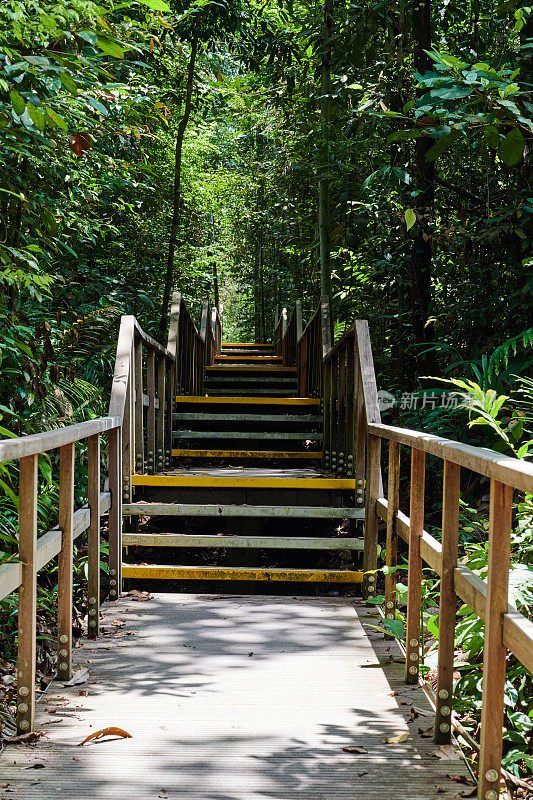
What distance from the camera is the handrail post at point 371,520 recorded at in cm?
411

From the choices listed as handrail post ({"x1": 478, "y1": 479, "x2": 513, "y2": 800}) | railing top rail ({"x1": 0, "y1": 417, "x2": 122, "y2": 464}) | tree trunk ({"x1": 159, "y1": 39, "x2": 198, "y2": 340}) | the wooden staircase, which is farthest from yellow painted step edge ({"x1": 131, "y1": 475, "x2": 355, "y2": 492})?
tree trunk ({"x1": 159, "y1": 39, "x2": 198, "y2": 340})

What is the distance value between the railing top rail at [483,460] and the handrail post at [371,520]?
120cm

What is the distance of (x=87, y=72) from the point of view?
2930 millimetres

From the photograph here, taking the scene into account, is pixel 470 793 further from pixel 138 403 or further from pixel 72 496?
pixel 138 403

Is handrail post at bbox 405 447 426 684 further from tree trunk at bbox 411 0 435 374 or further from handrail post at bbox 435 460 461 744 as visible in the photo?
tree trunk at bbox 411 0 435 374

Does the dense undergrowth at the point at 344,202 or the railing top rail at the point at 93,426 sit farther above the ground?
the dense undergrowth at the point at 344,202

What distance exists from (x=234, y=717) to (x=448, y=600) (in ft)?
2.80

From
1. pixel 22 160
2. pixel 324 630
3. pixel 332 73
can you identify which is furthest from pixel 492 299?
pixel 22 160

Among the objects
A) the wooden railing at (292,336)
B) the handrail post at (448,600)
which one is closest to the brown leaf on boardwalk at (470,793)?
the handrail post at (448,600)

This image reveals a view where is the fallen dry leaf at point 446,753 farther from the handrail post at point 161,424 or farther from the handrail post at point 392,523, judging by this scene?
the handrail post at point 161,424

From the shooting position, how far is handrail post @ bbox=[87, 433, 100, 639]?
3.27m

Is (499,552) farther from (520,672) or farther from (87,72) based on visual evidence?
(87,72)

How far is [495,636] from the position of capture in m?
1.76

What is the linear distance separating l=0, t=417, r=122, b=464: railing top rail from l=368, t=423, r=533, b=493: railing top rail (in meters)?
1.18
